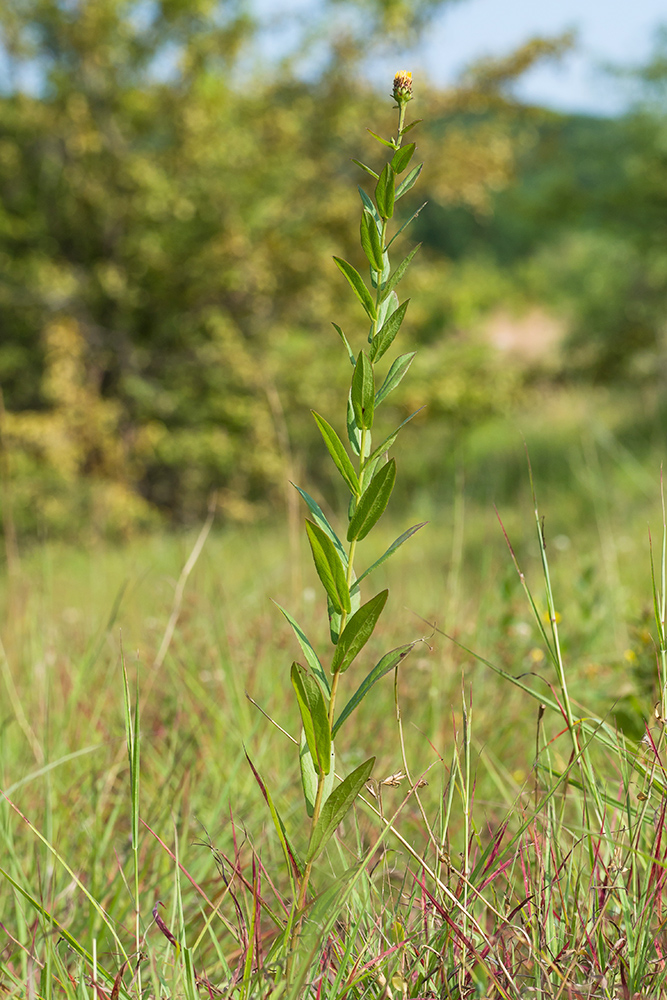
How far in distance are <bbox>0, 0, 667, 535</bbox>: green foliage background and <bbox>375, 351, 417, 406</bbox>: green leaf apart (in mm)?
8066

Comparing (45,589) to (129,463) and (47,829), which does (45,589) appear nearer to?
(47,829)

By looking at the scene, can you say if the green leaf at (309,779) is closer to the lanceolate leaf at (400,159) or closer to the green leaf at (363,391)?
the green leaf at (363,391)

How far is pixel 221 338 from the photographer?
1039cm

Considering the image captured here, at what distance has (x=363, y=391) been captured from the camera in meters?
0.72

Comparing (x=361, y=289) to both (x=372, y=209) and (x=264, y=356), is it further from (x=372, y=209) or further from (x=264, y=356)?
(x=264, y=356)

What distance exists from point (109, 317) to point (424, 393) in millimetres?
4408

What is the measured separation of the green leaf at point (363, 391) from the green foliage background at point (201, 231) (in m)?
8.10

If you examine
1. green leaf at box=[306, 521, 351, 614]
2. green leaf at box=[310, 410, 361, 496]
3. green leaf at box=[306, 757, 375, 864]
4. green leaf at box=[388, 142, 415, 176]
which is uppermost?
green leaf at box=[388, 142, 415, 176]

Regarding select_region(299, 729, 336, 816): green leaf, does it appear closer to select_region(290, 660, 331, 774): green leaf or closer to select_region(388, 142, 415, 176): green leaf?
select_region(290, 660, 331, 774): green leaf

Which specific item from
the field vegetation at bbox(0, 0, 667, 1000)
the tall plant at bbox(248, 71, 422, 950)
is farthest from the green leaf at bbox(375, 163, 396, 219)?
the field vegetation at bbox(0, 0, 667, 1000)

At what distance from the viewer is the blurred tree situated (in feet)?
30.2

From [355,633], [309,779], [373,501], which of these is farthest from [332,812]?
[373,501]

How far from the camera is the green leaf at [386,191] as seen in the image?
708 millimetres

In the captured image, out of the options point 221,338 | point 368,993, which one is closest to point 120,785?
point 368,993
